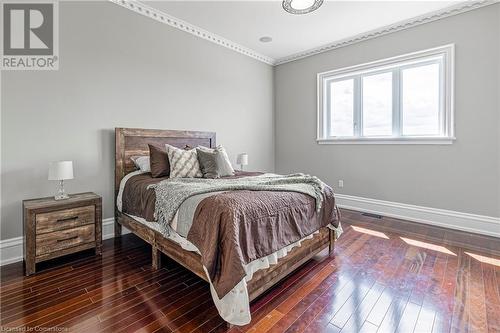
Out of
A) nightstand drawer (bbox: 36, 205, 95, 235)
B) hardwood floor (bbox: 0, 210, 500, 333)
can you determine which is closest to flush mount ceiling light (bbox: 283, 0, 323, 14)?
hardwood floor (bbox: 0, 210, 500, 333)

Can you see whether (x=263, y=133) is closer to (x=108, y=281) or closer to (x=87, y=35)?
(x=87, y=35)

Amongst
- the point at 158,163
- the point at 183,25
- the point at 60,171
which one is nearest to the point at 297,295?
the point at 158,163

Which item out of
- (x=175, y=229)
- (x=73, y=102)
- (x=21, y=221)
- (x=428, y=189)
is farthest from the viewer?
(x=428, y=189)

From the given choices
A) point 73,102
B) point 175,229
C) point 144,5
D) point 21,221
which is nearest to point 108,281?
point 175,229

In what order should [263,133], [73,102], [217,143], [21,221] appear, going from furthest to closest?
[263,133], [217,143], [73,102], [21,221]

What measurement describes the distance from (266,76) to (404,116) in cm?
268

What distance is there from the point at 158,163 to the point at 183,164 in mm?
296

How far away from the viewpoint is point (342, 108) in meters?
4.48

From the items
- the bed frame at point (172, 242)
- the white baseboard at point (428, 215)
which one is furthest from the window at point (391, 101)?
the bed frame at point (172, 242)

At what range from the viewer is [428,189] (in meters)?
3.53

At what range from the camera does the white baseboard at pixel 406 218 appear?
2.36 metres

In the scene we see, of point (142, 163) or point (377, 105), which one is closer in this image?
point (142, 163)

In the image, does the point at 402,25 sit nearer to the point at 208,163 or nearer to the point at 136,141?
the point at 208,163

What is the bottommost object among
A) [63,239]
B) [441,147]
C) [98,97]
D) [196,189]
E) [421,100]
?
[63,239]
